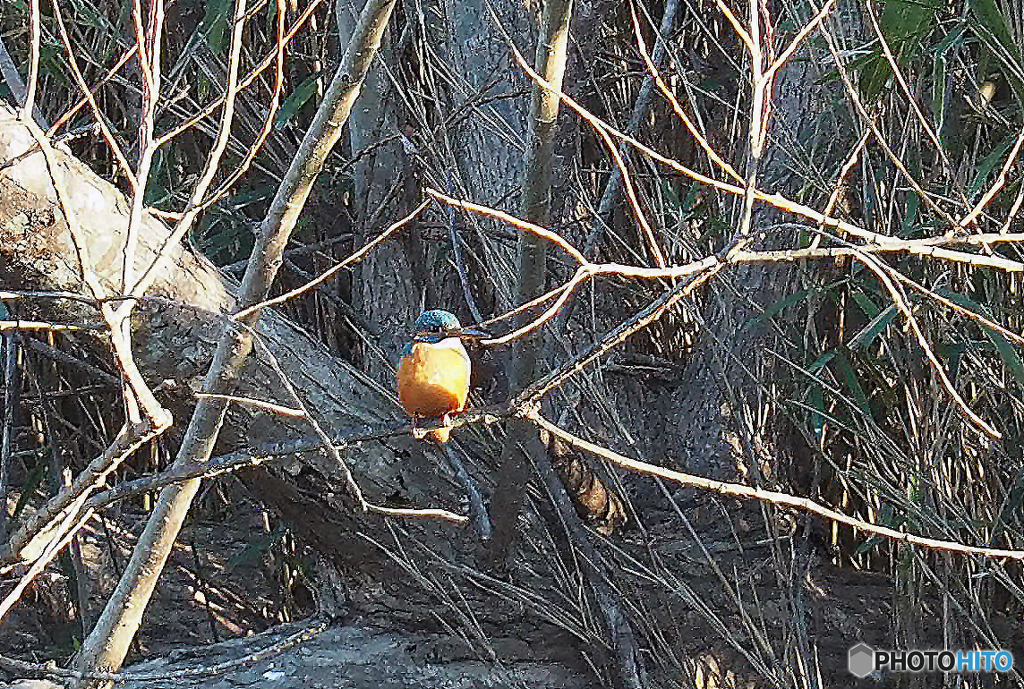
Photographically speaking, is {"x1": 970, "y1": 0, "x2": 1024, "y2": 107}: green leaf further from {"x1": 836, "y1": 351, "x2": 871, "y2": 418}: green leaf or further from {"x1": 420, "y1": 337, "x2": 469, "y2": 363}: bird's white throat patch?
{"x1": 420, "y1": 337, "x2": 469, "y2": 363}: bird's white throat patch

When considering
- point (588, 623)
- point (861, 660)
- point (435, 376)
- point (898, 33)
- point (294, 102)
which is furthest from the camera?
point (294, 102)

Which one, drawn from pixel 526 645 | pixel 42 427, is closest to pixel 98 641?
pixel 526 645

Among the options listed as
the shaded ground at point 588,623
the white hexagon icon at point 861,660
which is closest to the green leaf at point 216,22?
the shaded ground at point 588,623

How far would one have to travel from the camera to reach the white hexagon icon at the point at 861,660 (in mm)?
2648

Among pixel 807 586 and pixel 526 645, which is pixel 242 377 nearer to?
pixel 526 645

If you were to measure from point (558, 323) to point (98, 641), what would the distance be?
3.78 ft

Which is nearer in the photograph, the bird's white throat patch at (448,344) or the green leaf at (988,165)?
the bird's white throat patch at (448,344)

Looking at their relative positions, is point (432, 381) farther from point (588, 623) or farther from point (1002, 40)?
point (1002, 40)

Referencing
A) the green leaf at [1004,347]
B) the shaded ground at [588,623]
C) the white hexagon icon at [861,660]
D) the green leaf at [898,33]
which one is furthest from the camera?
the white hexagon icon at [861,660]

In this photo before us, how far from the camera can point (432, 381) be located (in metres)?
1.96

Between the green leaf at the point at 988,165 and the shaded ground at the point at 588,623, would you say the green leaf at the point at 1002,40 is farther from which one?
the shaded ground at the point at 588,623

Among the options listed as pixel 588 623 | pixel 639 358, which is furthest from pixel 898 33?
pixel 588 623

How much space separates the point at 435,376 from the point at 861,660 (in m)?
1.37

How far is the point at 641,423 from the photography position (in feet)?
9.52
